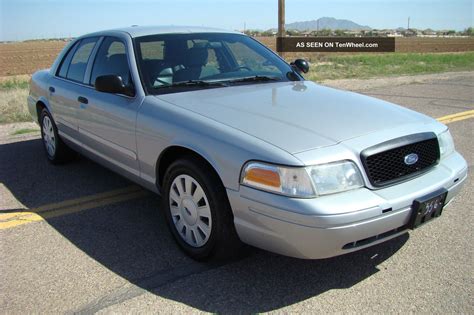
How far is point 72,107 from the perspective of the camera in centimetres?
473

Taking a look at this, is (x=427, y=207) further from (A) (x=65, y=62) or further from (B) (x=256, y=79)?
(A) (x=65, y=62)

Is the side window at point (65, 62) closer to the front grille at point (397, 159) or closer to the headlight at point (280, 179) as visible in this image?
the headlight at point (280, 179)

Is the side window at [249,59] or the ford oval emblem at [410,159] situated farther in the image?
the side window at [249,59]

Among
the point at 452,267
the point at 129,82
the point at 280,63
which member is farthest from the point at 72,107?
the point at 452,267

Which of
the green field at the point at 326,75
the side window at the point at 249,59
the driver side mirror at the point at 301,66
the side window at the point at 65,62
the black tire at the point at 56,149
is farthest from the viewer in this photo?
the green field at the point at 326,75

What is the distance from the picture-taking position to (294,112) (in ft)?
10.8

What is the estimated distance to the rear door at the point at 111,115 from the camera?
3.79 metres

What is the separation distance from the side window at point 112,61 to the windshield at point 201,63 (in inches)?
6.5

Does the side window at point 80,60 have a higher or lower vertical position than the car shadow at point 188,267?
higher

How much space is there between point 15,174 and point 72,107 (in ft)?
4.25

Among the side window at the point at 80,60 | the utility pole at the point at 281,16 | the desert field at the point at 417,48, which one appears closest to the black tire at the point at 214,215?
the side window at the point at 80,60

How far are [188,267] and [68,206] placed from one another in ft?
5.68

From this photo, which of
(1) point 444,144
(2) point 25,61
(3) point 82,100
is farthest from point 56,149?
(2) point 25,61

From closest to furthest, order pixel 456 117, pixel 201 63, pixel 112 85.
Answer: pixel 112 85, pixel 201 63, pixel 456 117
